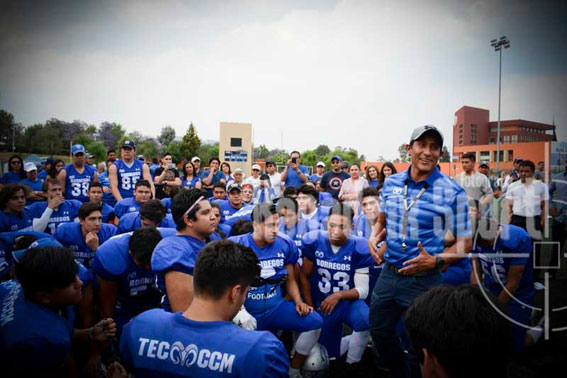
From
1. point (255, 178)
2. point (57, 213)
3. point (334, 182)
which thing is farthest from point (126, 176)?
point (334, 182)

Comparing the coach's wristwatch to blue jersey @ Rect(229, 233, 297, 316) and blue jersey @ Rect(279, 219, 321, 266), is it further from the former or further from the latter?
blue jersey @ Rect(279, 219, 321, 266)

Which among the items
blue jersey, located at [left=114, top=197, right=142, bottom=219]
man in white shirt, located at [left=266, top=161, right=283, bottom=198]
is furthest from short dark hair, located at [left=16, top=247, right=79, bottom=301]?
man in white shirt, located at [left=266, top=161, right=283, bottom=198]

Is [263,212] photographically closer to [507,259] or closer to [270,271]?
[270,271]

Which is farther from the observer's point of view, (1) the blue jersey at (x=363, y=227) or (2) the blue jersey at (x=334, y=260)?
(1) the blue jersey at (x=363, y=227)

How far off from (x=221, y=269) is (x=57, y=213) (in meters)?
4.77

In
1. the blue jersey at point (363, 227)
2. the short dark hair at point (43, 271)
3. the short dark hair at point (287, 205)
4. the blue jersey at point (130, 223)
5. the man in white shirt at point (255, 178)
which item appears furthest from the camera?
the man in white shirt at point (255, 178)

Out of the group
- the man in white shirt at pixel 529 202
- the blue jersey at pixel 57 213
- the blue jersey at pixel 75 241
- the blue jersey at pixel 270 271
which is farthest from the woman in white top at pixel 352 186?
the blue jersey at pixel 57 213

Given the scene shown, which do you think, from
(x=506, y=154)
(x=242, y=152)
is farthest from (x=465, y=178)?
(x=506, y=154)

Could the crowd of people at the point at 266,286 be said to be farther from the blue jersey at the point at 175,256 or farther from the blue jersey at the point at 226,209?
the blue jersey at the point at 226,209

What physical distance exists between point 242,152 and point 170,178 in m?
39.3

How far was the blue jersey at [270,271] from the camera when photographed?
11.1ft

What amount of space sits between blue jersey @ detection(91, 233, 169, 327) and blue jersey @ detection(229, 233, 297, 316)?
3.54 feet

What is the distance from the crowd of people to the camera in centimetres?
148

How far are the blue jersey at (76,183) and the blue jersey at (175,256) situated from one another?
4.83 metres
